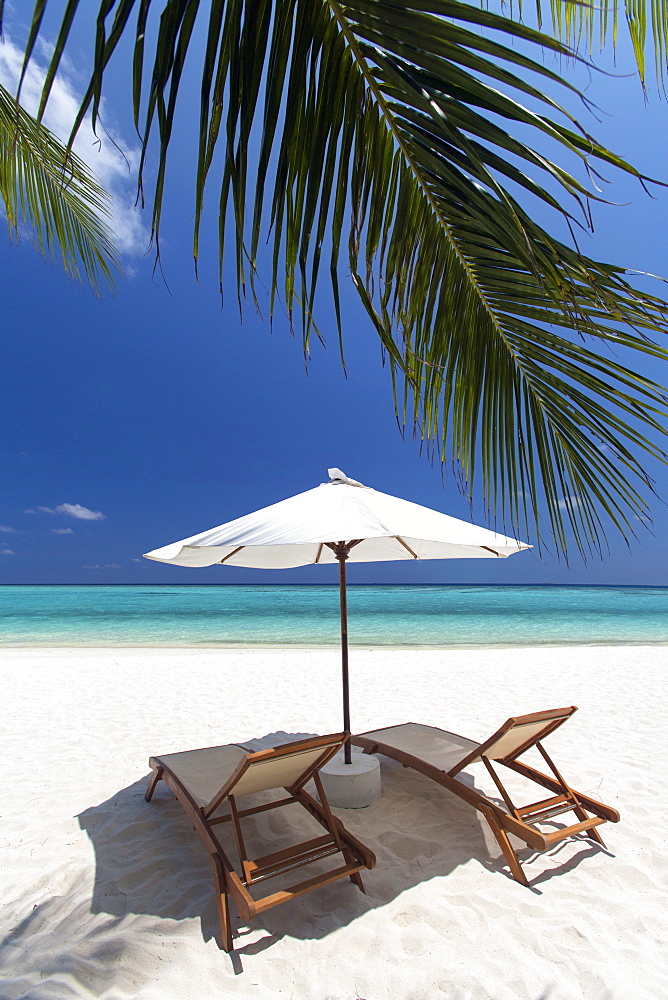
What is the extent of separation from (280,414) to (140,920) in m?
45.8

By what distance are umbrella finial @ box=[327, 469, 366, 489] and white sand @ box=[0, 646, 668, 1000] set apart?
217 centimetres

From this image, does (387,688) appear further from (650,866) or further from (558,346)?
(558,346)

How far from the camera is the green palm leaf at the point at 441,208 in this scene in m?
0.82

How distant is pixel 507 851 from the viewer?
2938 millimetres

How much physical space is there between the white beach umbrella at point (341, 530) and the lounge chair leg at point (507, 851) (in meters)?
1.08

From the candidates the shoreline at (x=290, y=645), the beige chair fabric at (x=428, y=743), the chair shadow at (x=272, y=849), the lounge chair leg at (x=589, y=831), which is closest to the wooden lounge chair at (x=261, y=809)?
the chair shadow at (x=272, y=849)

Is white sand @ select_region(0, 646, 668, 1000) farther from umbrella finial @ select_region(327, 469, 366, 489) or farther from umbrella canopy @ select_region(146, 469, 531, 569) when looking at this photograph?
umbrella finial @ select_region(327, 469, 366, 489)

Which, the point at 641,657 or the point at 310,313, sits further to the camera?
the point at 641,657

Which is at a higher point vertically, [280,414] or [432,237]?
[280,414]

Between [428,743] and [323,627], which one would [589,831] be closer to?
[428,743]

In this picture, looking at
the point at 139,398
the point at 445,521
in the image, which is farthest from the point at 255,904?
the point at 139,398

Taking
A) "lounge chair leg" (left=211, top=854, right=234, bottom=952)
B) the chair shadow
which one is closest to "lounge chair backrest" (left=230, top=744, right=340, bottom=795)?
"lounge chair leg" (left=211, top=854, right=234, bottom=952)

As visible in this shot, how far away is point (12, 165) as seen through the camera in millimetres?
2266

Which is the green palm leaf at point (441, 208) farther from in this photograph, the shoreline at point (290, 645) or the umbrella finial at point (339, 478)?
the shoreline at point (290, 645)
